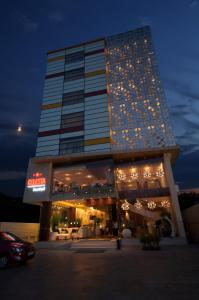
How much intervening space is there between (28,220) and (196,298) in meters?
39.1

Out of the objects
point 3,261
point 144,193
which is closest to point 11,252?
point 3,261

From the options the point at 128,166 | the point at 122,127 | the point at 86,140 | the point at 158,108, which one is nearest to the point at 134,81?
the point at 158,108

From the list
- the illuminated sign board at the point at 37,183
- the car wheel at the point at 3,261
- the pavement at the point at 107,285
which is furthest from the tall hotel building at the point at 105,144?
the car wheel at the point at 3,261

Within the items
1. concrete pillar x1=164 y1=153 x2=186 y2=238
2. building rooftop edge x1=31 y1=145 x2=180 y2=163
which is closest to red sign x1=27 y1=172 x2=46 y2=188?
building rooftop edge x1=31 y1=145 x2=180 y2=163

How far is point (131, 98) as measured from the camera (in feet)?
109

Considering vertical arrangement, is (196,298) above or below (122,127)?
below

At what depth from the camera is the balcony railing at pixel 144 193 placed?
68.8 ft

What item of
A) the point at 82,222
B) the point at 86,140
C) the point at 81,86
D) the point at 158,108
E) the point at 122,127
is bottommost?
the point at 82,222

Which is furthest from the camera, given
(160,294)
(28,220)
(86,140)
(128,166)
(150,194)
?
(28,220)

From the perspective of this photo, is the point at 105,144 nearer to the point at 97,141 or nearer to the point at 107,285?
the point at 97,141

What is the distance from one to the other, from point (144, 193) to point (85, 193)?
271 inches

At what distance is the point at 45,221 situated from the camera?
22094mm

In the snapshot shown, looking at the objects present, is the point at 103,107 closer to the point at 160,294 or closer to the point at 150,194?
the point at 150,194

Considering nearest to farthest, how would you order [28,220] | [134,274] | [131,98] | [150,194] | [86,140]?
[134,274]
[150,194]
[86,140]
[131,98]
[28,220]
